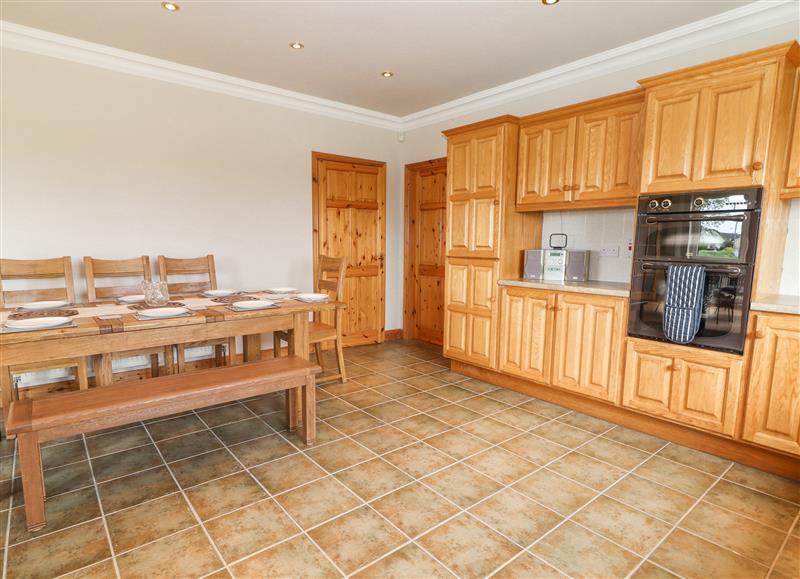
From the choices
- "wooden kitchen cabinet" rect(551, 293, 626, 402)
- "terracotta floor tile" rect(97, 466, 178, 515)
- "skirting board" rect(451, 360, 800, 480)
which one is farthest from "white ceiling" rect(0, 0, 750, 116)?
"terracotta floor tile" rect(97, 466, 178, 515)

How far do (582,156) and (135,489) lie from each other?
341 centimetres

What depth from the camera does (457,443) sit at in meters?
2.57

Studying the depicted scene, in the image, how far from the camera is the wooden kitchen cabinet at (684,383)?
2348mm

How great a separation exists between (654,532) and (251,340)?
2713 mm

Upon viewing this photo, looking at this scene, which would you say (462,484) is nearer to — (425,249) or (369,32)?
(369,32)

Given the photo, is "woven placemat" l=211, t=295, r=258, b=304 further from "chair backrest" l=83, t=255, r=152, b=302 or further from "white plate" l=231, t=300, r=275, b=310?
"chair backrest" l=83, t=255, r=152, b=302

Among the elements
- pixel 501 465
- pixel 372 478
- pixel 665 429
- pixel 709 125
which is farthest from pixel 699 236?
pixel 372 478

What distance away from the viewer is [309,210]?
4.50 meters

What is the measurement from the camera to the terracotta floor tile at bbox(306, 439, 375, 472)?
232 centimetres

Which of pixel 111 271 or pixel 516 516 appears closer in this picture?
pixel 516 516

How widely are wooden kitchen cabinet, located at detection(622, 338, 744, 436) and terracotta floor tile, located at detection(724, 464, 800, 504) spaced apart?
201 mm

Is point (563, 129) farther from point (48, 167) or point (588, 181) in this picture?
point (48, 167)

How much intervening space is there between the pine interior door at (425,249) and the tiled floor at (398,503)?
2.15 metres

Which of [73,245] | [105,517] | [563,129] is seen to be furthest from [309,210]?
[105,517]
